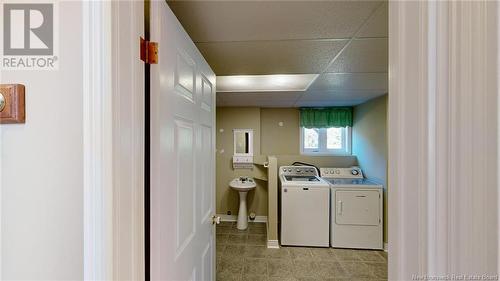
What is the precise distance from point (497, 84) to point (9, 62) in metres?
1.19

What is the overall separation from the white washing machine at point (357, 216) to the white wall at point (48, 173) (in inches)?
113

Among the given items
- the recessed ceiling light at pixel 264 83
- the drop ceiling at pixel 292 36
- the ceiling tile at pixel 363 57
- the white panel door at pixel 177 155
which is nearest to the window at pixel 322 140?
the recessed ceiling light at pixel 264 83

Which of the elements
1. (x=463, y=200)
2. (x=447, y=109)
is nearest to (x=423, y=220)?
(x=463, y=200)

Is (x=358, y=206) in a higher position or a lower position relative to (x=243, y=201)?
higher

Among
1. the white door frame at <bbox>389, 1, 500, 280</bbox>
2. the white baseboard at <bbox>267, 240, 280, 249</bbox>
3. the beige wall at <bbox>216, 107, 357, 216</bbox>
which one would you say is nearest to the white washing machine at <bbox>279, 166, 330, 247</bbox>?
the white baseboard at <bbox>267, 240, 280, 249</bbox>

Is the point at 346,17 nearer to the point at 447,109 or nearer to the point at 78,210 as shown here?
the point at 447,109

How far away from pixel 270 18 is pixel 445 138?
0.90 meters

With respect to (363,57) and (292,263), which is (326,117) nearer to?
(363,57)

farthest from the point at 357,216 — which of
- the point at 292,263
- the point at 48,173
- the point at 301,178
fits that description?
the point at 48,173

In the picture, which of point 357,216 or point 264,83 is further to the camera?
point 357,216

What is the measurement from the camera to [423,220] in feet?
1.74

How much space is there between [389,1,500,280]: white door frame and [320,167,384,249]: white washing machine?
94.5 inches

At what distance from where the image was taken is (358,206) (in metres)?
2.85

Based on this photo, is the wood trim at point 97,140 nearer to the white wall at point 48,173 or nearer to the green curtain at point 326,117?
the white wall at point 48,173
